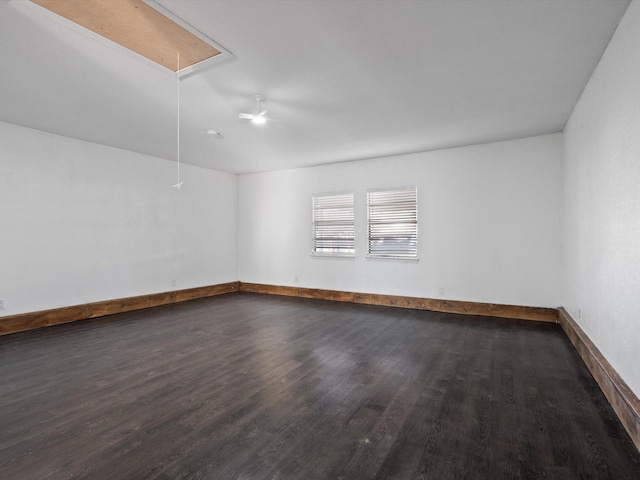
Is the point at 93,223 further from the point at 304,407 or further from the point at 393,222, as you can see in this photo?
the point at 393,222

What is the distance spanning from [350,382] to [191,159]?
5.37 m

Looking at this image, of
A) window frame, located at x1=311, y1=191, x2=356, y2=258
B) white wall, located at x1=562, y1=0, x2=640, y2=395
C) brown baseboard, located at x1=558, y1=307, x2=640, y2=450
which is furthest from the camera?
window frame, located at x1=311, y1=191, x2=356, y2=258

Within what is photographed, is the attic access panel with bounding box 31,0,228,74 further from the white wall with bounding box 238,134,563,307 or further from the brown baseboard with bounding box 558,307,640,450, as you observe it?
the white wall with bounding box 238,134,563,307

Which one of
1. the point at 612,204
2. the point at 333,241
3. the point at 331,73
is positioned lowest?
the point at 333,241

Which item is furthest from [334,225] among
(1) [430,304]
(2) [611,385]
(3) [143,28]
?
(2) [611,385]

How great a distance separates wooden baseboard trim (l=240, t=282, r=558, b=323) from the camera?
4849 mm

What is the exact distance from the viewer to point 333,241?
6707 mm

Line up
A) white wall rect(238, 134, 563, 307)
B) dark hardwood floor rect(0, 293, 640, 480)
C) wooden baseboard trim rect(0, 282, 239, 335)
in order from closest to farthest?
1. dark hardwood floor rect(0, 293, 640, 480)
2. wooden baseboard trim rect(0, 282, 239, 335)
3. white wall rect(238, 134, 563, 307)

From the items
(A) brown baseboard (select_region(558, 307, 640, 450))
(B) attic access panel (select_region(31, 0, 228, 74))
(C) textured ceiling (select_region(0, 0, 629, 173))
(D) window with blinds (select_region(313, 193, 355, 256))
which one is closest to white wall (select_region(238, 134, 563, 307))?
(D) window with blinds (select_region(313, 193, 355, 256))

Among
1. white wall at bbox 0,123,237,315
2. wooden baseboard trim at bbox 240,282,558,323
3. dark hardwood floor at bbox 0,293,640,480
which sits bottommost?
dark hardwood floor at bbox 0,293,640,480

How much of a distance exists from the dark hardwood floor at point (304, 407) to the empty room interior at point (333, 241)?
2 centimetres

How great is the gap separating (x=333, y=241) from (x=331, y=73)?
4.03m

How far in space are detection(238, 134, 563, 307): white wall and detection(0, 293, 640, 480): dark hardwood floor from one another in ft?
3.56

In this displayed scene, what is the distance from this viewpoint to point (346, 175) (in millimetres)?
6531
